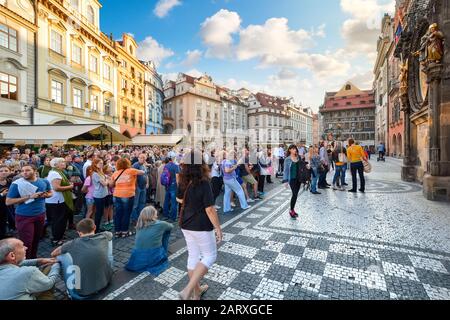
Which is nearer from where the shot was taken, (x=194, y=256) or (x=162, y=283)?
(x=194, y=256)

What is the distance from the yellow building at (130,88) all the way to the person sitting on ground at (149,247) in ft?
97.5

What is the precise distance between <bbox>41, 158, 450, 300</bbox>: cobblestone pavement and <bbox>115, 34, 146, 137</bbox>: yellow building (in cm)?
2951

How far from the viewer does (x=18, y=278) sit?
236 centimetres

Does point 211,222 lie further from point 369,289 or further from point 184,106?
point 184,106

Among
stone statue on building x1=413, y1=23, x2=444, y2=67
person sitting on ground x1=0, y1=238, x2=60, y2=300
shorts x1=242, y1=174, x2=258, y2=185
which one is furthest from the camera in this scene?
shorts x1=242, y1=174, x2=258, y2=185

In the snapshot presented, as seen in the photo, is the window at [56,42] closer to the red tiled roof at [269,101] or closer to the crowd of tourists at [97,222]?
the crowd of tourists at [97,222]

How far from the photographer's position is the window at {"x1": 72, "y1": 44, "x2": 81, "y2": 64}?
22.1m

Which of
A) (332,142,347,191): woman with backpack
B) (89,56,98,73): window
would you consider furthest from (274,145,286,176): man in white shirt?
(89,56,98,73): window

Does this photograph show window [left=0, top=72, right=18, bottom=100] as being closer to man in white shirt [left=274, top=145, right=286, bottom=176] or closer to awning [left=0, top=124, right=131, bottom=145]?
awning [left=0, top=124, right=131, bottom=145]

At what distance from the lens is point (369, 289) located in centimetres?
312

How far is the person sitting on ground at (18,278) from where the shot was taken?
7.60ft

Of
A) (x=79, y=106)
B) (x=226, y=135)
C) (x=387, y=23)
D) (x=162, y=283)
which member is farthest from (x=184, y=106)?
(x=162, y=283)

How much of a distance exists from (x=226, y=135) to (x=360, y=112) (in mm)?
41329

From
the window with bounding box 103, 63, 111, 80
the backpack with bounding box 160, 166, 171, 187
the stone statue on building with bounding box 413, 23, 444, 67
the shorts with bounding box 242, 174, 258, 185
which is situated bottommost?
the shorts with bounding box 242, 174, 258, 185
